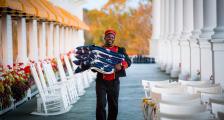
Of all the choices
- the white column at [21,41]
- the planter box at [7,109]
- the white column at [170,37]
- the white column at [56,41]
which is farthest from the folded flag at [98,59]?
the white column at [170,37]

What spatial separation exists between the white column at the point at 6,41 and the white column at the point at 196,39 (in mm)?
6375

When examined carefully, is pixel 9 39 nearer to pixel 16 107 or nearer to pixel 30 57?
pixel 16 107

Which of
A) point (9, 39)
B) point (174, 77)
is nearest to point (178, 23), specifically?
point (174, 77)

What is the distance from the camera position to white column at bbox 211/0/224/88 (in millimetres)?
13952

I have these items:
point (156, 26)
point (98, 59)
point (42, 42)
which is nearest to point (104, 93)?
point (98, 59)

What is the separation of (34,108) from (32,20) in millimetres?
6454

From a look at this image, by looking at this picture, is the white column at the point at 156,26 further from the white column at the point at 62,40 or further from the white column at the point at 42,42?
the white column at the point at 42,42

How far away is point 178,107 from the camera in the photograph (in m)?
7.11

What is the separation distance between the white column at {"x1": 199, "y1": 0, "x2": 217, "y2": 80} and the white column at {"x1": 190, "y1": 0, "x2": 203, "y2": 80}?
1340 mm

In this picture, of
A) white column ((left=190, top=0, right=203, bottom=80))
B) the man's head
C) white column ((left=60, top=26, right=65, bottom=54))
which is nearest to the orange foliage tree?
white column ((left=60, top=26, right=65, bottom=54))

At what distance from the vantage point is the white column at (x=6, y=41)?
49.8 feet

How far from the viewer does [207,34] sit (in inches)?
629

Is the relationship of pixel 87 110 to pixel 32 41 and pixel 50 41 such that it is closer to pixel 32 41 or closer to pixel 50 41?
pixel 32 41

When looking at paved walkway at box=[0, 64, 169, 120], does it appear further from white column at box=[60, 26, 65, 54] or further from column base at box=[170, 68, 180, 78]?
white column at box=[60, 26, 65, 54]
